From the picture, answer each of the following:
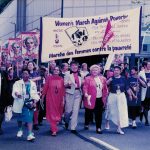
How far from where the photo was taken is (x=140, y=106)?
13.2m

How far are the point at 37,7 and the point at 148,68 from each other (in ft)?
155

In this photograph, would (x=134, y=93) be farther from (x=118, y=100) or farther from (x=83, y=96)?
(x=83, y=96)

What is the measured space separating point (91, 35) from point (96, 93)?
1683mm

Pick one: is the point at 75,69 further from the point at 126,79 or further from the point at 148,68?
the point at 148,68

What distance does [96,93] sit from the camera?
11.8m

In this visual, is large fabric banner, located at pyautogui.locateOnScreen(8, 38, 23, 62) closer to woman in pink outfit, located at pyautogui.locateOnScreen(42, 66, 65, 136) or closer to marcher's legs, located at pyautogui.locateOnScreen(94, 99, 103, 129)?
woman in pink outfit, located at pyautogui.locateOnScreen(42, 66, 65, 136)

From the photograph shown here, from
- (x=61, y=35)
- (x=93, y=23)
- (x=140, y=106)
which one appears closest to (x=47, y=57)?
(x=61, y=35)

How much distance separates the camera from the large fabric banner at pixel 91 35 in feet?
40.4

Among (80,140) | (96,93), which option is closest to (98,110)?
(96,93)

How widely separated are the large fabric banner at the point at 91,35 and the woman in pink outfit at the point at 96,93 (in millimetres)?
895

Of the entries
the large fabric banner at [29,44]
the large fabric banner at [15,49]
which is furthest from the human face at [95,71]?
the large fabric banner at [15,49]

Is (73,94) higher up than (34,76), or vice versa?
(34,76)

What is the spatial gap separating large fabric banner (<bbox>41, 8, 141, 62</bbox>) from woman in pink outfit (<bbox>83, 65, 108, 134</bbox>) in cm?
89

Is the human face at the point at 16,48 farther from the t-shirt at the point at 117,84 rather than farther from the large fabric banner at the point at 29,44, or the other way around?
the t-shirt at the point at 117,84
